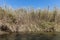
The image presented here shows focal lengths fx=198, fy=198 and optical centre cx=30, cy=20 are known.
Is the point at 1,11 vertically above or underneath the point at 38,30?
above

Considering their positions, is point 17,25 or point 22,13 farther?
point 22,13

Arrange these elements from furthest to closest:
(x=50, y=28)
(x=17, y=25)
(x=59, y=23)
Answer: (x=59, y=23)
(x=50, y=28)
(x=17, y=25)

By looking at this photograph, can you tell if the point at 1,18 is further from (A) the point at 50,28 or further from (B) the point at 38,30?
(A) the point at 50,28

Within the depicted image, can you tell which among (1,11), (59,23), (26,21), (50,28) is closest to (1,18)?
(1,11)

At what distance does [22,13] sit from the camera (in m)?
28.2

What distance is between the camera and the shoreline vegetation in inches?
998

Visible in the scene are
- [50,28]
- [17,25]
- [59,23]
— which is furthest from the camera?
[59,23]

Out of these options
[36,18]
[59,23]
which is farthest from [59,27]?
[36,18]

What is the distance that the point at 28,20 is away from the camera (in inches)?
1077

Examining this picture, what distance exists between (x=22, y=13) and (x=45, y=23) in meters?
3.58

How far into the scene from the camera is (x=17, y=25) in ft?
84.3

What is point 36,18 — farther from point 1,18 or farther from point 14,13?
point 1,18

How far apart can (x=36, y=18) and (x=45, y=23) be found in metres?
1.66

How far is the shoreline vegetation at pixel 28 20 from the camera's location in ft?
83.2
